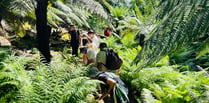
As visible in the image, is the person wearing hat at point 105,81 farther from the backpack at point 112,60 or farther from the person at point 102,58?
the backpack at point 112,60

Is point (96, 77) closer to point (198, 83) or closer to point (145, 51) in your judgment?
point (198, 83)

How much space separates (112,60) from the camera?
4.24 m

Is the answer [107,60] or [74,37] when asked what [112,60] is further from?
[74,37]

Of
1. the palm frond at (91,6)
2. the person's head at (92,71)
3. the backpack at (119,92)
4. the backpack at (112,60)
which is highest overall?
the palm frond at (91,6)

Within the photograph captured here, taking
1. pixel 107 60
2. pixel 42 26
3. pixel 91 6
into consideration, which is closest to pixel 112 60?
pixel 107 60

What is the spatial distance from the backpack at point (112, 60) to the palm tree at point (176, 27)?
8.88 ft

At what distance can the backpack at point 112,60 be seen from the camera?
420 centimetres

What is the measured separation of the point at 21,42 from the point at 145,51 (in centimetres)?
654

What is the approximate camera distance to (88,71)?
4332mm

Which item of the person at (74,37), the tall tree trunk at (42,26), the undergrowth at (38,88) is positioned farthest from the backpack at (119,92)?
the person at (74,37)

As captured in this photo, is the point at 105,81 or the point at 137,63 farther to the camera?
the point at 105,81

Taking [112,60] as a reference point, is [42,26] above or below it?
above

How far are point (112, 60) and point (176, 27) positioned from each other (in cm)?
288

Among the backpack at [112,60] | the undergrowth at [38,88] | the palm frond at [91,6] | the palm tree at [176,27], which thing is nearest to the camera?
the palm tree at [176,27]
